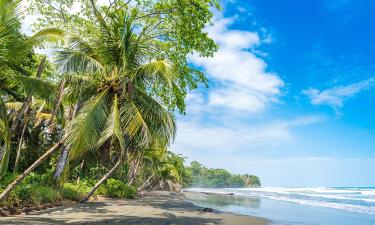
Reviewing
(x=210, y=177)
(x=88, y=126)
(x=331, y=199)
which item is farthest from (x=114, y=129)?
(x=210, y=177)

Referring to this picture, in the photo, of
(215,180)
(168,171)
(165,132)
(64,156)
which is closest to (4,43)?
(165,132)

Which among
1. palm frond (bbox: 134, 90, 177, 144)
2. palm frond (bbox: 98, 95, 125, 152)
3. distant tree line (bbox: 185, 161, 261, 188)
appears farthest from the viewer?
distant tree line (bbox: 185, 161, 261, 188)

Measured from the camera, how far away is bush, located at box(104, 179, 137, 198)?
23.8m

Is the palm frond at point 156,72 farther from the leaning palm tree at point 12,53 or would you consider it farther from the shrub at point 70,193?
the shrub at point 70,193

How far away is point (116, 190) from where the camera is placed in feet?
81.5

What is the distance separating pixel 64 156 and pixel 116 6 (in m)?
7.35

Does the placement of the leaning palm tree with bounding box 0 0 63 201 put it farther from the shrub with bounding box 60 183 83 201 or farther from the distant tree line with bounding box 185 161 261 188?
the distant tree line with bounding box 185 161 261 188

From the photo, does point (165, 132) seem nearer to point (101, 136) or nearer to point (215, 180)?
point (101, 136)

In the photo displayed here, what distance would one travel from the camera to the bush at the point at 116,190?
2380 cm

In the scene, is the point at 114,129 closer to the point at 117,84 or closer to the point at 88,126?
the point at 88,126

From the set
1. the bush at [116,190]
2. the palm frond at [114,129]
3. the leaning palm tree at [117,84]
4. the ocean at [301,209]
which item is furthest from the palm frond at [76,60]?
the bush at [116,190]

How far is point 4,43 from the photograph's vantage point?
24.2 feet

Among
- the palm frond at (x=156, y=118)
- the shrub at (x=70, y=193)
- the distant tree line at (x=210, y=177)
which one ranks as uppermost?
the distant tree line at (x=210, y=177)

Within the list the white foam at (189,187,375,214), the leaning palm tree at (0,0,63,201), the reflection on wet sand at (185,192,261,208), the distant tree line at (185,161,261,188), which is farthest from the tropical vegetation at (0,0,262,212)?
the distant tree line at (185,161,261,188)
